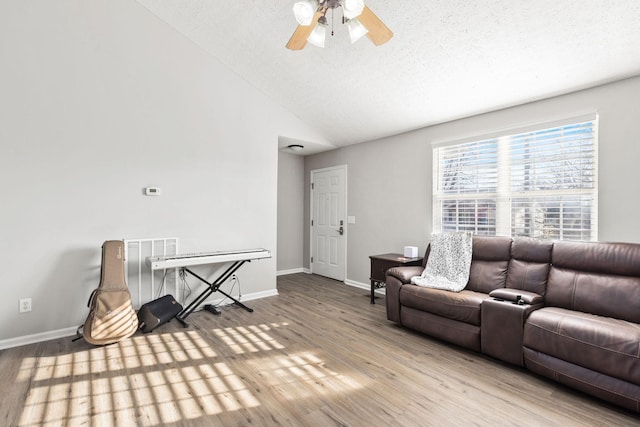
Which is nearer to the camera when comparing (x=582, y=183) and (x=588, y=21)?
(x=588, y=21)

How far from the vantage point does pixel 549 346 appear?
219 centimetres

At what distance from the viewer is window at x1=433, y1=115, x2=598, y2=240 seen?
2.93 metres

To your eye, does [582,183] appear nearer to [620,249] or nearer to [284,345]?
[620,249]

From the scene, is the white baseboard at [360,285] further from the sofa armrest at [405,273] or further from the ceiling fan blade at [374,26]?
the ceiling fan blade at [374,26]

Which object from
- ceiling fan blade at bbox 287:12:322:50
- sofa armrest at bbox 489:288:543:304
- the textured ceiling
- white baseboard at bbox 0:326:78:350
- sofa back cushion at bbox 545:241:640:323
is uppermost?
the textured ceiling

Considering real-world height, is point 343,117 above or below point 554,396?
above

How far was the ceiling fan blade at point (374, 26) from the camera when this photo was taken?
2.01 m

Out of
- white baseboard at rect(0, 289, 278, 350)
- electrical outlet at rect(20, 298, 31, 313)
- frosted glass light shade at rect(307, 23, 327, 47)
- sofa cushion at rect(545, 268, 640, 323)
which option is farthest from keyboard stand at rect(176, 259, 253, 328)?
sofa cushion at rect(545, 268, 640, 323)

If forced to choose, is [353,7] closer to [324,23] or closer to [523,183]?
[324,23]

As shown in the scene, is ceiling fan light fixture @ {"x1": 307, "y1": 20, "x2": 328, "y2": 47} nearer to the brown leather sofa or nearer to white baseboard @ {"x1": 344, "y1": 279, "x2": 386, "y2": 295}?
the brown leather sofa

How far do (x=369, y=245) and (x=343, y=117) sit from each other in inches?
77.6

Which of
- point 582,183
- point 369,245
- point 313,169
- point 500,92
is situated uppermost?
point 500,92

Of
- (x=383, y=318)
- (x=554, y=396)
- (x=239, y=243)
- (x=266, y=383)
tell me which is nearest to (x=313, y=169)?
(x=239, y=243)

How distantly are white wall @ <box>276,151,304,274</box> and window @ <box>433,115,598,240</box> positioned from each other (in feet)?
9.32
